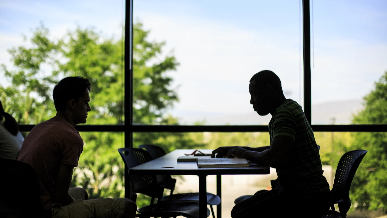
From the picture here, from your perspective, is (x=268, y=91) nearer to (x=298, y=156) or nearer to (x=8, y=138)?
(x=298, y=156)

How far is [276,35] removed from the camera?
14.6 feet

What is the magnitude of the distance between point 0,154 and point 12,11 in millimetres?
2229

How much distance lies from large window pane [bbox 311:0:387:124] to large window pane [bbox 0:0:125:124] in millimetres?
2206

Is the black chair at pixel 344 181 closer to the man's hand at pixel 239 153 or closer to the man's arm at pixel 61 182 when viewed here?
the man's hand at pixel 239 153

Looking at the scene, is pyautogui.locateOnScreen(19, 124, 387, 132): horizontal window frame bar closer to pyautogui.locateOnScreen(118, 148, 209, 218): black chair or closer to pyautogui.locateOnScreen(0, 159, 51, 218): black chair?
pyautogui.locateOnScreen(118, 148, 209, 218): black chair

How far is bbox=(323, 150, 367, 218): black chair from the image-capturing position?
2.69m

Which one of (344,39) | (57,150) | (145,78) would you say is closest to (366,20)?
(344,39)

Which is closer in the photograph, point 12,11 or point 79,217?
point 79,217

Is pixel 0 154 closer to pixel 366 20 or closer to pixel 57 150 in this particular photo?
pixel 57 150

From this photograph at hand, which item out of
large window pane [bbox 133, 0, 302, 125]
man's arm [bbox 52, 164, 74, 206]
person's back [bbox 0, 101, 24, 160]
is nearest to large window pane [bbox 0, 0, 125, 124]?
large window pane [bbox 133, 0, 302, 125]

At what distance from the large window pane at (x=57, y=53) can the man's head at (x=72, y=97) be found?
7.02 ft

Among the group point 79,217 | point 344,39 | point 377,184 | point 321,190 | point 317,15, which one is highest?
point 317,15

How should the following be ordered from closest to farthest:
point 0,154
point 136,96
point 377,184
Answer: point 0,154
point 377,184
point 136,96

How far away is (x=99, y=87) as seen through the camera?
457 centimetres
